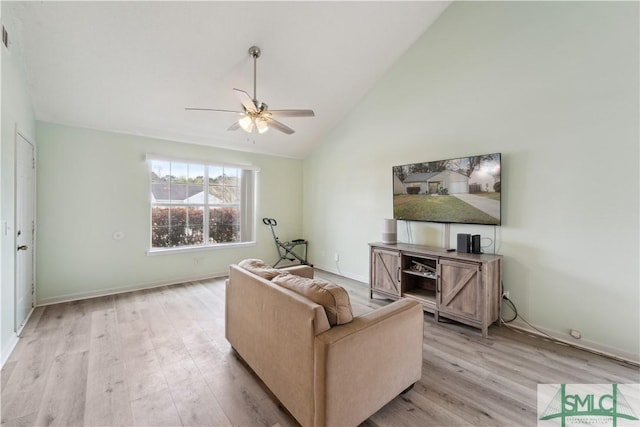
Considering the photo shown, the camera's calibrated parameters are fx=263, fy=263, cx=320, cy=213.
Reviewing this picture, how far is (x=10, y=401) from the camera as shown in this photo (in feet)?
5.80

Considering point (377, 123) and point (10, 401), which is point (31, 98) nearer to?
point (10, 401)

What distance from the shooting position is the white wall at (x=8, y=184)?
89.0 inches

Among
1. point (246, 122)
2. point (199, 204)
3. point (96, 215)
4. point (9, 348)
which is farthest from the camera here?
point (199, 204)

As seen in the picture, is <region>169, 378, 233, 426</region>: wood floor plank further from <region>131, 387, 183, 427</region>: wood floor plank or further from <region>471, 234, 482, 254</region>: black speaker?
<region>471, 234, 482, 254</region>: black speaker

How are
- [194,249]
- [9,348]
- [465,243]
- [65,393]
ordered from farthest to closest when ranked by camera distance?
[194,249]
[465,243]
[9,348]
[65,393]

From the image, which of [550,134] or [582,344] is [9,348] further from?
[550,134]

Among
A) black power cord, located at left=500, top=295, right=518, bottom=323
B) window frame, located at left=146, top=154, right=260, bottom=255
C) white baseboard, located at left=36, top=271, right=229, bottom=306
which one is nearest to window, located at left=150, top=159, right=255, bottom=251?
window frame, located at left=146, top=154, right=260, bottom=255

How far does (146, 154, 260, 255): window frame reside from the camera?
426cm

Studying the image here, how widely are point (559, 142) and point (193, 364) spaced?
4002 millimetres

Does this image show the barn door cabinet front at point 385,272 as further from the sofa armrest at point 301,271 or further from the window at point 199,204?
the window at point 199,204

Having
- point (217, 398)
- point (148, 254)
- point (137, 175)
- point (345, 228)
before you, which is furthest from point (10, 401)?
point (345, 228)

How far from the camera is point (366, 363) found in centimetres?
153

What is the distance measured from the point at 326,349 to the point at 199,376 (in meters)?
1.35

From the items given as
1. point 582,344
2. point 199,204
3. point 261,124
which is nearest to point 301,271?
point 261,124
